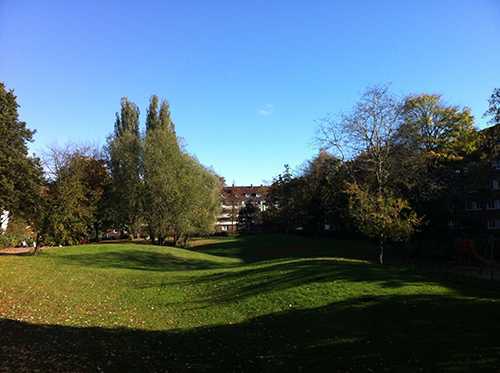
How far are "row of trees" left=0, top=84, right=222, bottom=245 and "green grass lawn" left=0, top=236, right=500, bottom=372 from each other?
27.9 ft

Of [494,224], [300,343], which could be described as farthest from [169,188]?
[494,224]

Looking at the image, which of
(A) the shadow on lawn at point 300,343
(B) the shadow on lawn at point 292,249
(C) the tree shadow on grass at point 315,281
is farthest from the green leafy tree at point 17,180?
(A) the shadow on lawn at point 300,343

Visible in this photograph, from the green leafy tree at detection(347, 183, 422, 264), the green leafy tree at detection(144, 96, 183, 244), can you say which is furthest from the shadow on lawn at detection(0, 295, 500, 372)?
the green leafy tree at detection(144, 96, 183, 244)

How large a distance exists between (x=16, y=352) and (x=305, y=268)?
12.8 m

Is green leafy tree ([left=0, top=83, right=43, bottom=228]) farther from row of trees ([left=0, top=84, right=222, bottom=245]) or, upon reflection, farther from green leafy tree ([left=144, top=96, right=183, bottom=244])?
green leafy tree ([left=144, top=96, right=183, bottom=244])

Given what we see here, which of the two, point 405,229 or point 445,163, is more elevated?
point 445,163

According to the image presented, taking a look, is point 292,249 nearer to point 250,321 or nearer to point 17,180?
point 17,180

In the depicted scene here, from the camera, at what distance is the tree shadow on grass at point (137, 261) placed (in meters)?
26.1

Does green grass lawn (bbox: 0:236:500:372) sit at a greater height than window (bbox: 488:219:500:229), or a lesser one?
lesser

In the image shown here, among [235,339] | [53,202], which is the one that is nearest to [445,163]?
[53,202]

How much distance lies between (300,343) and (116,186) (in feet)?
119

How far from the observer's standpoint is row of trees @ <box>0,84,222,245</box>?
1137 inches

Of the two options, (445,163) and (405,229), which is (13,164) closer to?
(405,229)

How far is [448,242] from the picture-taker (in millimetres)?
37000
